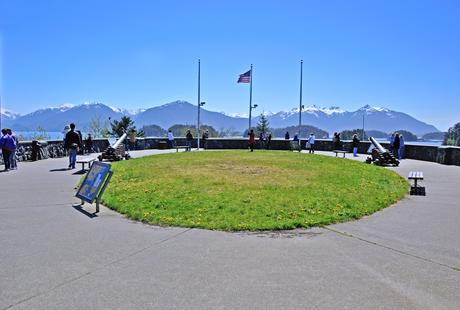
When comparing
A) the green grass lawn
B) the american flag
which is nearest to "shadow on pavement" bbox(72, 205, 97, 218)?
the green grass lawn

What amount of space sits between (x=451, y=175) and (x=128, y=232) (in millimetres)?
14315

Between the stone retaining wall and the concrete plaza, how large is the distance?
14052 mm

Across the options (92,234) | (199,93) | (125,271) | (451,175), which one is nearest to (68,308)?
(125,271)

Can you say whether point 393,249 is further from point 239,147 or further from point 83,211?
point 239,147

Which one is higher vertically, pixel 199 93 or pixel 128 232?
pixel 199 93

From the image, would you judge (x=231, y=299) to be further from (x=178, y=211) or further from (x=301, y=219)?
(x=178, y=211)

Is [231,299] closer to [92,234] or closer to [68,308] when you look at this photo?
[68,308]

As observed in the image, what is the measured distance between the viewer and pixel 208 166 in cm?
1658

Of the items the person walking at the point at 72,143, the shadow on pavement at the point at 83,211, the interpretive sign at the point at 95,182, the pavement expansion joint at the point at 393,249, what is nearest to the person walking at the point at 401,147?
the person walking at the point at 72,143

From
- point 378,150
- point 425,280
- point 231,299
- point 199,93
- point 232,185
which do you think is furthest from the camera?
point 199,93

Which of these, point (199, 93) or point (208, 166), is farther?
point (199, 93)

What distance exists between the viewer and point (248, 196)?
32.5 ft

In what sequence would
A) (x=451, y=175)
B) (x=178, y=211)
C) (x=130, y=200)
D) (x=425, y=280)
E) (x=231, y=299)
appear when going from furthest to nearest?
1. (x=451, y=175)
2. (x=130, y=200)
3. (x=178, y=211)
4. (x=425, y=280)
5. (x=231, y=299)

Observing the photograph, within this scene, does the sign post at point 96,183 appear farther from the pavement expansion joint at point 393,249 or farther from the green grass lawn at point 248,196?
the pavement expansion joint at point 393,249
